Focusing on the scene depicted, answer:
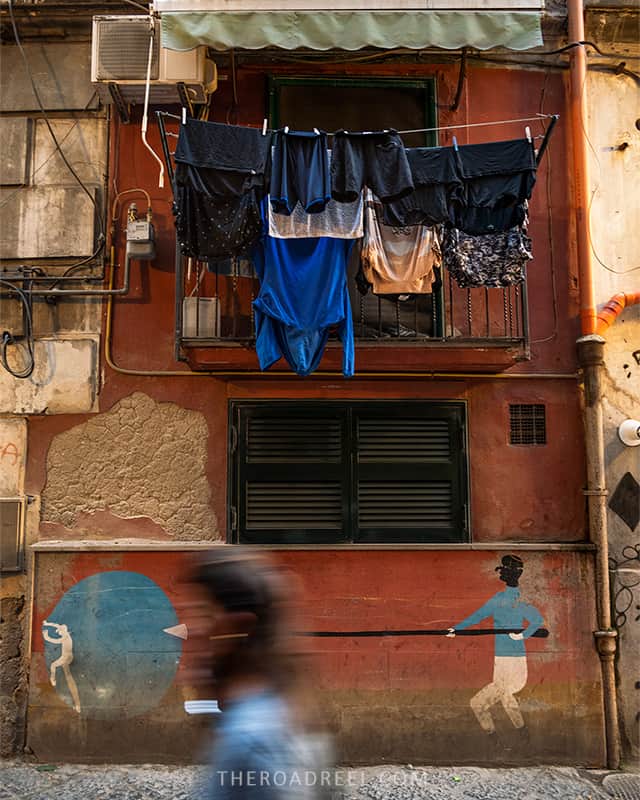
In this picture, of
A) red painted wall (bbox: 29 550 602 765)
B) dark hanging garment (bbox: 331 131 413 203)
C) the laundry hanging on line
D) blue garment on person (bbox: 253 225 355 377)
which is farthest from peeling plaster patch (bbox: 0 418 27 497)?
dark hanging garment (bbox: 331 131 413 203)

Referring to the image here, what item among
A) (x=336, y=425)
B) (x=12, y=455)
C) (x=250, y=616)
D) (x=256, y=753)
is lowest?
(x=256, y=753)

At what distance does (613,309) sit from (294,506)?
356 centimetres

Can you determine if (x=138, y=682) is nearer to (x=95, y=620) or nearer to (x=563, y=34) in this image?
(x=95, y=620)

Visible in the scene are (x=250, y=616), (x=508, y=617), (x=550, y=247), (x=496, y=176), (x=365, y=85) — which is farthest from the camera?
(x=365, y=85)

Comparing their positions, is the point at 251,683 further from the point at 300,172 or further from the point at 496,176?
the point at 496,176

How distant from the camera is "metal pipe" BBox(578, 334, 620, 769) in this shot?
19.9 ft

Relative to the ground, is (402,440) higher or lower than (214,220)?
lower

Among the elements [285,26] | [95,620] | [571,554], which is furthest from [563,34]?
[95,620]

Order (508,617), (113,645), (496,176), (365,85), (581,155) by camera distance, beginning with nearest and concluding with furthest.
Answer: (496,176), (113,645), (508,617), (581,155), (365,85)

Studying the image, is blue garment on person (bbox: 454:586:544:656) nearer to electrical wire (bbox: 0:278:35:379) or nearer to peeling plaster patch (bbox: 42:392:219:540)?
peeling plaster patch (bbox: 42:392:219:540)

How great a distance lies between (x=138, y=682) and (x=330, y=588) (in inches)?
73.3

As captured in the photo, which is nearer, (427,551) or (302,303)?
(302,303)

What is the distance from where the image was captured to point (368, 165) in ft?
18.0

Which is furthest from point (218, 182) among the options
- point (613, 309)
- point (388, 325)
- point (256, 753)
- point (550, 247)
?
point (256, 753)
